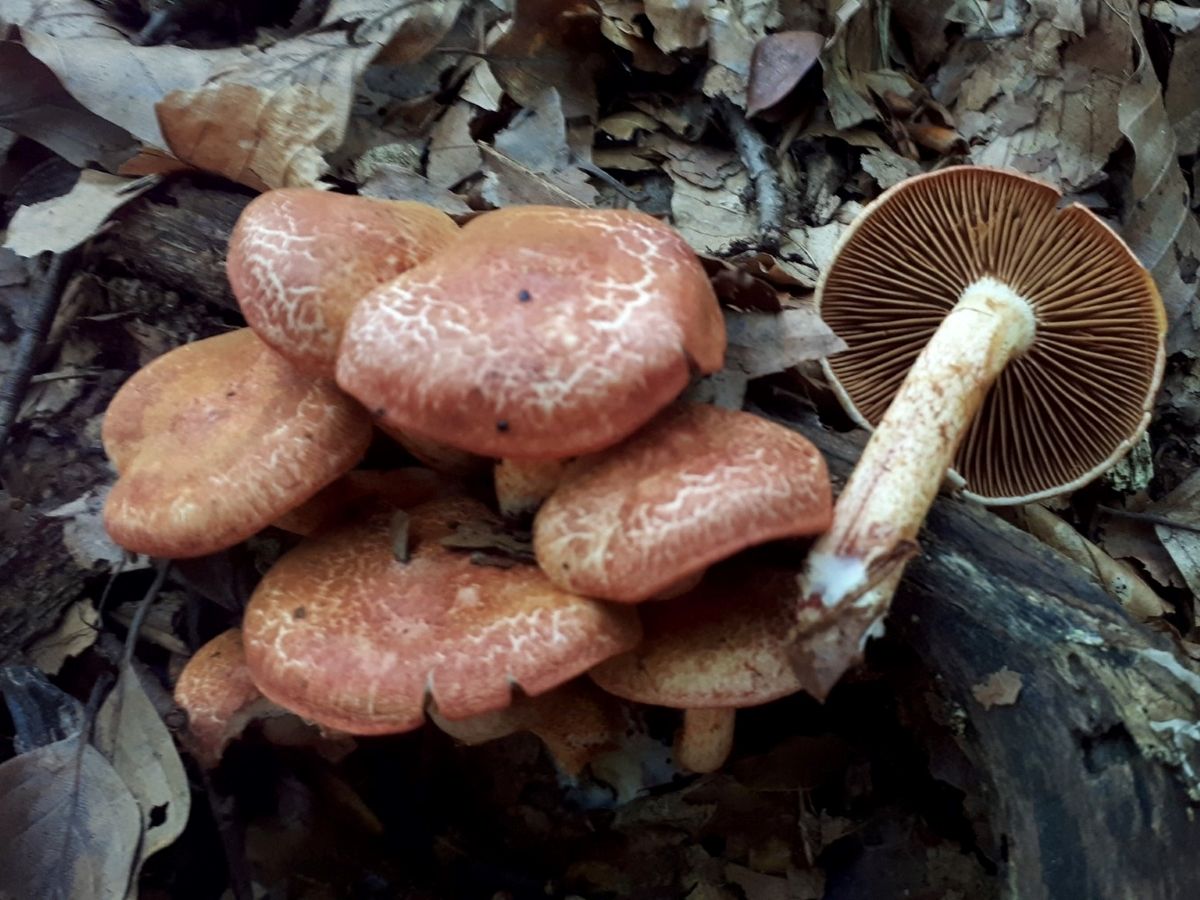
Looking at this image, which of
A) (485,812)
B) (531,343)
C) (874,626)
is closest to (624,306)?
(531,343)

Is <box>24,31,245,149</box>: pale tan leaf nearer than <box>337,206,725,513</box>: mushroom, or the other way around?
<box>337,206,725,513</box>: mushroom

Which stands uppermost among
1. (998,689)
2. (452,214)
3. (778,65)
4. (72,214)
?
(778,65)

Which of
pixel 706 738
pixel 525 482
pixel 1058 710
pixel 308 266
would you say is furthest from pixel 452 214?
pixel 1058 710

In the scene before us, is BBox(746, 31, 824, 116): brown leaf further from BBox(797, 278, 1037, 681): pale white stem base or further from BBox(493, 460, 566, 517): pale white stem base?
BBox(493, 460, 566, 517): pale white stem base

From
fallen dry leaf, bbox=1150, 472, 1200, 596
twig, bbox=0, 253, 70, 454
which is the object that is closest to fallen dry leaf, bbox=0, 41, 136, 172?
twig, bbox=0, 253, 70, 454

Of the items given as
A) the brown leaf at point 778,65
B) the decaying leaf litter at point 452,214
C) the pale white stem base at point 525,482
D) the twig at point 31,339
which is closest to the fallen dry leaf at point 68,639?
the decaying leaf litter at point 452,214

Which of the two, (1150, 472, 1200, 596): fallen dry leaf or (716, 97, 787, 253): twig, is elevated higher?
(716, 97, 787, 253): twig

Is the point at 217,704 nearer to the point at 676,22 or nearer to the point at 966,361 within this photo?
the point at 966,361

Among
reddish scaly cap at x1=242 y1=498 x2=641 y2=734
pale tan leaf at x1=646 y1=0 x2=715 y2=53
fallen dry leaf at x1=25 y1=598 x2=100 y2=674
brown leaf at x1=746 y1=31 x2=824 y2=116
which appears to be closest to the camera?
reddish scaly cap at x1=242 y1=498 x2=641 y2=734
